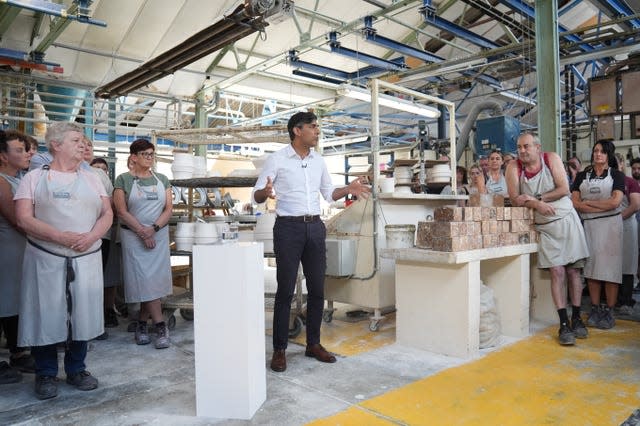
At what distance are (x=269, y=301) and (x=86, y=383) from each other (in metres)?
1.45

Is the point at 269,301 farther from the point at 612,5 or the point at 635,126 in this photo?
the point at 612,5

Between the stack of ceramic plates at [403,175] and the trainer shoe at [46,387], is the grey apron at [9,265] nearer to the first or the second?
the trainer shoe at [46,387]

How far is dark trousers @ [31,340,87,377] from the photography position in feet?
8.26

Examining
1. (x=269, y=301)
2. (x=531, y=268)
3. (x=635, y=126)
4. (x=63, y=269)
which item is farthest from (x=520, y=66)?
(x=63, y=269)

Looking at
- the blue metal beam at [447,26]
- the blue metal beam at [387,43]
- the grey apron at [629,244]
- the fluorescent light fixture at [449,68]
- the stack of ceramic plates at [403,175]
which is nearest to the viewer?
the grey apron at [629,244]

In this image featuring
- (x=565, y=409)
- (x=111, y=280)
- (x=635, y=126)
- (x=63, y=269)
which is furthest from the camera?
(x=635, y=126)

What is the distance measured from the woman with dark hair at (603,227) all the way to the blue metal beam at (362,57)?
3.88 m

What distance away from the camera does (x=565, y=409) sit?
2223 mm

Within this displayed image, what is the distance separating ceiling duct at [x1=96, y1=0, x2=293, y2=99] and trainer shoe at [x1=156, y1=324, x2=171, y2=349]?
2.36 m

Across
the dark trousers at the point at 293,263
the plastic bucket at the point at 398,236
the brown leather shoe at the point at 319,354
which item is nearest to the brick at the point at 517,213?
the plastic bucket at the point at 398,236

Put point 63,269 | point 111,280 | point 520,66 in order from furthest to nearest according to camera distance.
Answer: point 520,66 → point 111,280 → point 63,269

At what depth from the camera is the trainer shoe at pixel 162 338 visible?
3.35 m

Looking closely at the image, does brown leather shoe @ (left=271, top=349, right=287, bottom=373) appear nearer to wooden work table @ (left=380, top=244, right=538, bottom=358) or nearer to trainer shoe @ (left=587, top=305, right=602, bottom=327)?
wooden work table @ (left=380, top=244, right=538, bottom=358)

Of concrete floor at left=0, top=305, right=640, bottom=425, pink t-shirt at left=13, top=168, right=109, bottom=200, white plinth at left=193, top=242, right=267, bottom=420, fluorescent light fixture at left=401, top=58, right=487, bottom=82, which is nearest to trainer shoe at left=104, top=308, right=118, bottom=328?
concrete floor at left=0, top=305, right=640, bottom=425
